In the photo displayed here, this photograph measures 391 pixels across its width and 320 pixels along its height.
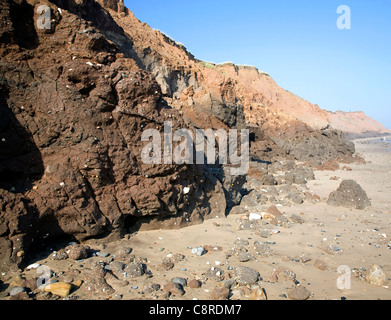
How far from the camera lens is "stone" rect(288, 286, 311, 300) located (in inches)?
104

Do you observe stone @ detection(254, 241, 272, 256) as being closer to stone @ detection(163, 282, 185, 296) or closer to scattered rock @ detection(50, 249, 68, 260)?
stone @ detection(163, 282, 185, 296)

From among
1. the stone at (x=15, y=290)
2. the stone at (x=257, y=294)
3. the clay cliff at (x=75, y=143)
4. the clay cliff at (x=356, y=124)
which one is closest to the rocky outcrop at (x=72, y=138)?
the clay cliff at (x=75, y=143)

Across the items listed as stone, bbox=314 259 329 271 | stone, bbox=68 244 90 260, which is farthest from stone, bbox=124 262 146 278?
stone, bbox=314 259 329 271

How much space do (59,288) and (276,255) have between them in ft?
8.55

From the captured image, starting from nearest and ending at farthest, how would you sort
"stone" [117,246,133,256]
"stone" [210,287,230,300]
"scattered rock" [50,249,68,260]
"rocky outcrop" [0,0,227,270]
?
"stone" [210,287,230,300] → "scattered rock" [50,249,68,260] → "rocky outcrop" [0,0,227,270] → "stone" [117,246,133,256]

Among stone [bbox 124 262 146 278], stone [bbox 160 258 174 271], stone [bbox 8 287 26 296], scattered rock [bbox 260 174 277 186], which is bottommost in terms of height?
stone [bbox 160 258 174 271]

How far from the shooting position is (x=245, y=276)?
115 inches

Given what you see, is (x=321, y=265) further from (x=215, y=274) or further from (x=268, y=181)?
(x=268, y=181)

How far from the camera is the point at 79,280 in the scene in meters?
2.63

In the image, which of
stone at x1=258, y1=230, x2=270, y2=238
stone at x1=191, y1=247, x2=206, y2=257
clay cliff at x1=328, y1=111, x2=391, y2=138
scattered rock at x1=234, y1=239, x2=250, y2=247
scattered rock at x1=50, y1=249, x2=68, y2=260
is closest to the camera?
scattered rock at x1=50, y1=249, x2=68, y2=260

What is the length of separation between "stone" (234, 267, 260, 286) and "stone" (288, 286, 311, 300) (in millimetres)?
373

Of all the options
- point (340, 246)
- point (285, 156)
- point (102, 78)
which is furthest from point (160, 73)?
point (340, 246)

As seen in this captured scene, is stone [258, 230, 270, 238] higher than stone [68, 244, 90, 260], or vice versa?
stone [68, 244, 90, 260]
